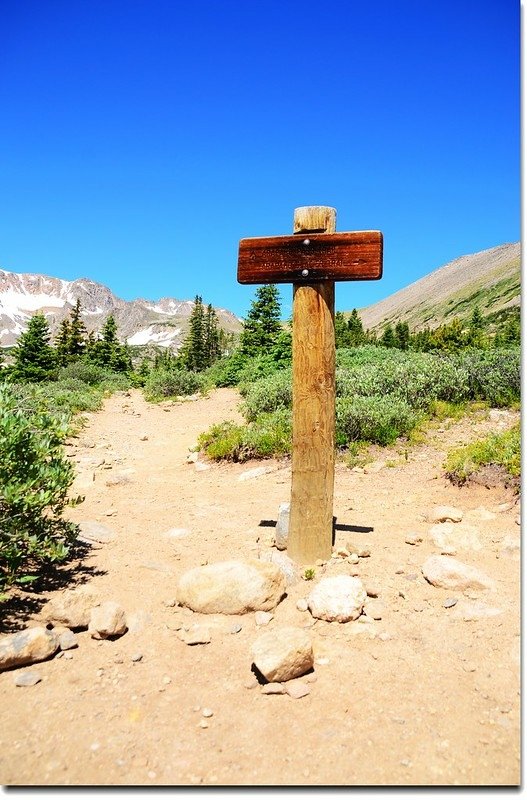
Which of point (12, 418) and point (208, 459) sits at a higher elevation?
point (12, 418)

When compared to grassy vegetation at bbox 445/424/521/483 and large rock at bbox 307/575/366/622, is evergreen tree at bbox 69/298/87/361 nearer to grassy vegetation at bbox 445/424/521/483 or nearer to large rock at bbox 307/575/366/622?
grassy vegetation at bbox 445/424/521/483

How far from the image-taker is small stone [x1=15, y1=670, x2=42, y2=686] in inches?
132

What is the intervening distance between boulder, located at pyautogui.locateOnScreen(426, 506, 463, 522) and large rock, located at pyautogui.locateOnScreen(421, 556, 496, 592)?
1516 millimetres

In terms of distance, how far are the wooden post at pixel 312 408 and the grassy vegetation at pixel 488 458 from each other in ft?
10.2

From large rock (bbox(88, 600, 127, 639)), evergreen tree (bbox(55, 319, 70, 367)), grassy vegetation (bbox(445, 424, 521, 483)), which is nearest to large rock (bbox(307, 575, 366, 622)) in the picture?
large rock (bbox(88, 600, 127, 639))

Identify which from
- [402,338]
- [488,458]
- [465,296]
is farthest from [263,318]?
[465,296]

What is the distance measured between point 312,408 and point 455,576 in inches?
78.6

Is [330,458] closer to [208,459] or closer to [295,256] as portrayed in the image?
[295,256]

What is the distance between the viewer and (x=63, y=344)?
38.3 m

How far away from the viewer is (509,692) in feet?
10.6

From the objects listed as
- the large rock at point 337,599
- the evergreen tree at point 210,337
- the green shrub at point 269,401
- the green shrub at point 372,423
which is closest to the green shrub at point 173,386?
the green shrub at point 269,401

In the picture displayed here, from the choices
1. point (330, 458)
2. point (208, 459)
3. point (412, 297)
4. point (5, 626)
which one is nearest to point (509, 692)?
point (330, 458)

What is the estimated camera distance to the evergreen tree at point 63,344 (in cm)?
3453

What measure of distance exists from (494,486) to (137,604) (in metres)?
4.97
